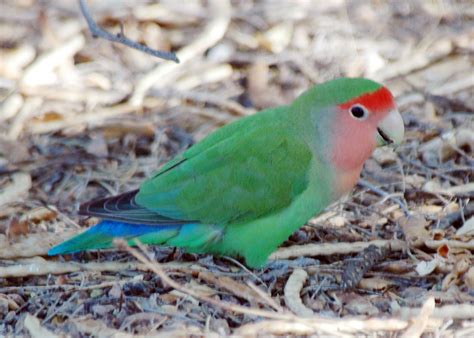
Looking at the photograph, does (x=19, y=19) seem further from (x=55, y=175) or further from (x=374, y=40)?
(x=374, y=40)

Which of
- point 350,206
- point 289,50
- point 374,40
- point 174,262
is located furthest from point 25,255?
point 374,40

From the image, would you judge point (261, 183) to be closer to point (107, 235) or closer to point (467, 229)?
point (107, 235)

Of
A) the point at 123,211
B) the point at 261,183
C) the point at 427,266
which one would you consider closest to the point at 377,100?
the point at 261,183

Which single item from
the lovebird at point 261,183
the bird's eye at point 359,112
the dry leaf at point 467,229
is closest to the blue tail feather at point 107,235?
the lovebird at point 261,183

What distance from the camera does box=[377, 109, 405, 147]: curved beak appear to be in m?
3.77

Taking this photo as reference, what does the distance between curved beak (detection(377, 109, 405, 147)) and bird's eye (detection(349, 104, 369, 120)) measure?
0.08m

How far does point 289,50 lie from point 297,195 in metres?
2.46

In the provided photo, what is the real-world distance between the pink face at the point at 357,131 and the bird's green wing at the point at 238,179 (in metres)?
0.14

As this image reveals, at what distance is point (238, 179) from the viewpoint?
379 centimetres

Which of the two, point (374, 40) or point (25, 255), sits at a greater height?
point (374, 40)

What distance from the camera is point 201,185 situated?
3840 mm

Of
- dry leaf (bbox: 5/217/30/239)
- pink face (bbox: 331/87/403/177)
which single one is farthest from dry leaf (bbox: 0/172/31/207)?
pink face (bbox: 331/87/403/177)

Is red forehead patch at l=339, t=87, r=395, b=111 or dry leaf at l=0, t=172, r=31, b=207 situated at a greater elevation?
red forehead patch at l=339, t=87, r=395, b=111

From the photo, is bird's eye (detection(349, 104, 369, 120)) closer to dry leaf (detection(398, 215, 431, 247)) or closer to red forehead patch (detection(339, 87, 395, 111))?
red forehead patch (detection(339, 87, 395, 111))
